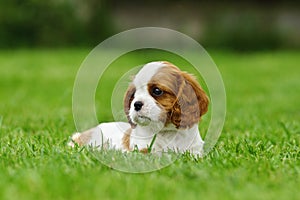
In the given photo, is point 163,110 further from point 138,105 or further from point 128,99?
point 128,99

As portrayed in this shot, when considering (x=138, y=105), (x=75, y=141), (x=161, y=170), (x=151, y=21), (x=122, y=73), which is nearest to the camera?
(x=161, y=170)

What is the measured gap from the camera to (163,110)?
363cm

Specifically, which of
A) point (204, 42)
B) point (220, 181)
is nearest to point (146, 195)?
point (220, 181)

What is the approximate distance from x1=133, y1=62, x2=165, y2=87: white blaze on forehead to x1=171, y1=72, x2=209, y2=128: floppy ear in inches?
6.8

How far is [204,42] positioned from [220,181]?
14.5 m

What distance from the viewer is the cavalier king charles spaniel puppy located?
3607 mm

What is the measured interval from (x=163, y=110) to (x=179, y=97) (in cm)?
13

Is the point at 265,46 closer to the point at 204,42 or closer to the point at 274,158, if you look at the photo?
the point at 204,42

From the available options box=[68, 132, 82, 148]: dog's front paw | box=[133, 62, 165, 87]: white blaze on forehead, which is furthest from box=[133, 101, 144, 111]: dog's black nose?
box=[68, 132, 82, 148]: dog's front paw

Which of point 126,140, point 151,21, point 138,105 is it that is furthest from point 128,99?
point 151,21

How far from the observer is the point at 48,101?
304 inches

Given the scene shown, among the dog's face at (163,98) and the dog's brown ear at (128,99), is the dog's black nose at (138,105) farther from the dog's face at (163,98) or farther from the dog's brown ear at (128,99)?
the dog's brown ear at (128,99)

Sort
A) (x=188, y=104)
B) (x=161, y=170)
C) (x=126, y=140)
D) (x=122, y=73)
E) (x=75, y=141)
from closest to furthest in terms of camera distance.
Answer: (x=161, y=170) < (x=188, y=104) < (x=126, y=140) < (x=75, y=141) < (x=122, y=73)

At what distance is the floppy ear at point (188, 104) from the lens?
369 cm
